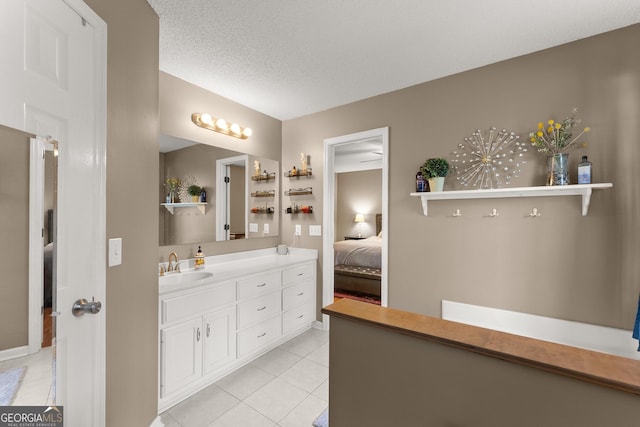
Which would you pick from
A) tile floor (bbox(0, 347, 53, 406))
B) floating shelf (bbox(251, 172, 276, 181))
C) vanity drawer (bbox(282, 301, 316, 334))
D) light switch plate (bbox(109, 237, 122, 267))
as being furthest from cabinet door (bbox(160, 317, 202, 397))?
floating shelf (bbox(251, 172, 276, 181))

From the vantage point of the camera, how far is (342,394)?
45.7 inches

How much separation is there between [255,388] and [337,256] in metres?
2.94

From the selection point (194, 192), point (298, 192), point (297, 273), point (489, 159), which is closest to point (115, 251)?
point (194, 192)

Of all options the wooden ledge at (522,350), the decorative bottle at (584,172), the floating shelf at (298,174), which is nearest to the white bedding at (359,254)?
the floating shelf at (298,174)

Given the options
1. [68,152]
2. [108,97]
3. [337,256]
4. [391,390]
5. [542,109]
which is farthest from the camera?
[337,256]

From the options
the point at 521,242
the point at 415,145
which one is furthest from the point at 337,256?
the point at 521,242

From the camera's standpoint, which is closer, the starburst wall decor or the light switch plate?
the light switch plate

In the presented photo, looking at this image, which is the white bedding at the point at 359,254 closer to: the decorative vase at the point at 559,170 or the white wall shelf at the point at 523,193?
the white wall shelf at the point at 523,193

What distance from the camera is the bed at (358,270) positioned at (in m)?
4.29

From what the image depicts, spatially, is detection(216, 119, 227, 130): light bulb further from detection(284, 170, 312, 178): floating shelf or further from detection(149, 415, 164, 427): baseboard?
detection(149, 415, 164, 427): baseboard

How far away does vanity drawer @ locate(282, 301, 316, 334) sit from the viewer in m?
2.97

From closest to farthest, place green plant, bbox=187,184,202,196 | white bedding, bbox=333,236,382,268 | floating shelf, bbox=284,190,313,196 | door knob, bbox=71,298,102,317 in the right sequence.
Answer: door knob, bbox=71,298,102,317, green plant, bbox=187,184,202,196, floating shelf, bbox=284,190,313,196, white bedding, bbox=333,236,382,268

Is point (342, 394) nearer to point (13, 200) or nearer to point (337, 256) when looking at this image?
point (13, 200)

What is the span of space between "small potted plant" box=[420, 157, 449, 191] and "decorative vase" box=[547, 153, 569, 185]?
707 millimetres
